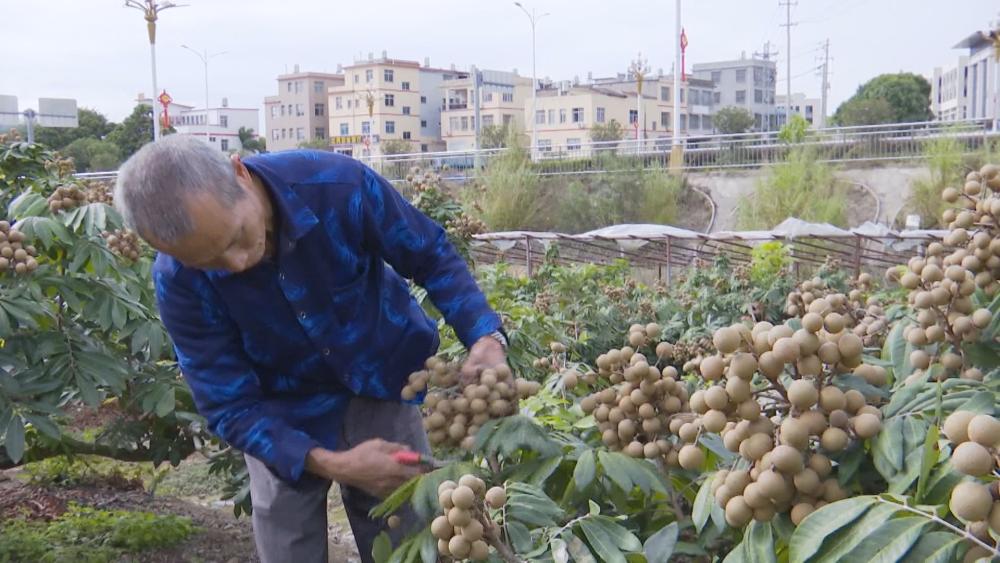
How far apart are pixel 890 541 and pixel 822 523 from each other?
0.27 feet

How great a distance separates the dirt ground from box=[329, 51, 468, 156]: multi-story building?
191 ft

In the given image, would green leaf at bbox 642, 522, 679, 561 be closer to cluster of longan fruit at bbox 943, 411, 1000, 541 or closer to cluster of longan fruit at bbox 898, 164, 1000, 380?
cluster of longan fruit at bbox 898, 164, 1000, 380

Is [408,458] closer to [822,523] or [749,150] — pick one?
[822,523]

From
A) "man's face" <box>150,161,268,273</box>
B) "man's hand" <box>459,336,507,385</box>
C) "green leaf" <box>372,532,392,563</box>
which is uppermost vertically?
"man's face" <box>150,161,268,273</box>

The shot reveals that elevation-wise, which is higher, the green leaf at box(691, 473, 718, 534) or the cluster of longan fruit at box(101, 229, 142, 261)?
the cluster of longan fruit at box(101, 229, 142, 261)

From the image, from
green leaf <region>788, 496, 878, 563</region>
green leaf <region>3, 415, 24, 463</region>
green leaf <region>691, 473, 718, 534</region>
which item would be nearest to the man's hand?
green leaf <region>691, 473, 718, 534</region>

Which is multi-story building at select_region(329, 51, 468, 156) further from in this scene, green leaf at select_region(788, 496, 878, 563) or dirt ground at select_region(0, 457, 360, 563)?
green leaf at select_region(788, 496, 878, 563)

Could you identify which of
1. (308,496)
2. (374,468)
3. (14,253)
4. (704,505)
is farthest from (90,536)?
(704,505)

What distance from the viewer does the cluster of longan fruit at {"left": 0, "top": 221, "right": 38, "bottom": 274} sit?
358 cm

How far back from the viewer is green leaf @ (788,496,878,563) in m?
1.21

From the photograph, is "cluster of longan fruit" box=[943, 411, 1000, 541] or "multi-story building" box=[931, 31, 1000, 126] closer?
"cluster of longan fruit" box=[943, 411, 1000, 541]

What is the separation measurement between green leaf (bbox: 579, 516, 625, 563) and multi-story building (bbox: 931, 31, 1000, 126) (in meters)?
38.5

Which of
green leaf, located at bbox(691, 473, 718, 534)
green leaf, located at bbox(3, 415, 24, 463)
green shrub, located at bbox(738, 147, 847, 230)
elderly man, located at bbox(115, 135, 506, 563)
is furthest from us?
green shrub, located at bbox(738, 147, 847, 230)

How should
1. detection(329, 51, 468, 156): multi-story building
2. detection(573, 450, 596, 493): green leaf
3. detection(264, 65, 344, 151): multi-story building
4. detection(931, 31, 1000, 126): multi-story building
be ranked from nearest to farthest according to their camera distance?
1. detection(573, 450, 596, 493): green leaf
2. detection(931, 31, 1000, 126): multi-story building
3. detection(329, 51, 468, 156): multi-story building
4. detection(264, 65, 344, 151): multi-story building
